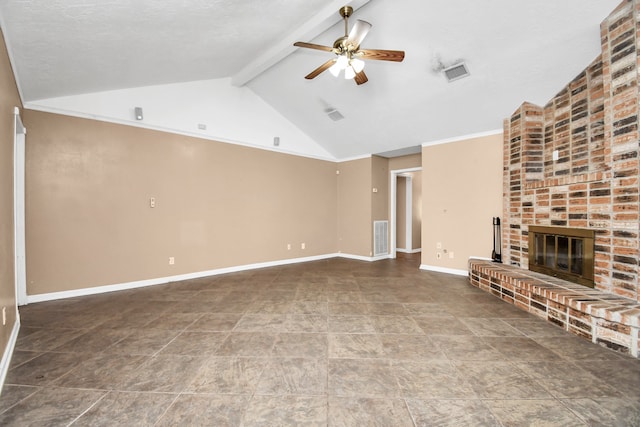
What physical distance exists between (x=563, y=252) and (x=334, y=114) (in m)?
4.05

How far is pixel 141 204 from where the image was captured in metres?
4.06

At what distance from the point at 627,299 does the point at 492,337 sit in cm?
130

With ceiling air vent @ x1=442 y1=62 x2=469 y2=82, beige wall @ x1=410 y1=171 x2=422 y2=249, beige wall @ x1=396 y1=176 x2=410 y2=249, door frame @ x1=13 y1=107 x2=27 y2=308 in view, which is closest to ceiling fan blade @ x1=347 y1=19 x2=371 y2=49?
ceiling air vent @ x1=442 y1=62 x2=469 y2=82

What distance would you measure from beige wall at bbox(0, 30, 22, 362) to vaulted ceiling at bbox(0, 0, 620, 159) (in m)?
0.34

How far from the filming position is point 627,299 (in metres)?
2.44

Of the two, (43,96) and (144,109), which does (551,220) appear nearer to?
(144,109)

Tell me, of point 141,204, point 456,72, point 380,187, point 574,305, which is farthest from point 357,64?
point 380,187

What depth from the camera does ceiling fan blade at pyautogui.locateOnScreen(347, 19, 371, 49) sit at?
7.86 feet

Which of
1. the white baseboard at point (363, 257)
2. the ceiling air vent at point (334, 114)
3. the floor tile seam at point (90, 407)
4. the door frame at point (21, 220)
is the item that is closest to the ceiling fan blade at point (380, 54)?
the ceiling air vent at point (334, 114)

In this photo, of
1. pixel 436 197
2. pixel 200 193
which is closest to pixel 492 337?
pixel 436 197

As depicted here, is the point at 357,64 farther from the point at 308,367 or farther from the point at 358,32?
the point at 308,367

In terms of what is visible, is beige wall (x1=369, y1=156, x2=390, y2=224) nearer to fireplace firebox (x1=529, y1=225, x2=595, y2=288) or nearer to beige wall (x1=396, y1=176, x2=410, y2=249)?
beige wall (x1=396, y1=176, x2=410, y2=249)

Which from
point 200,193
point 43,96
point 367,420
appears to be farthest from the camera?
point 200,193

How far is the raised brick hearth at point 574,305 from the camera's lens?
6.98 feet
